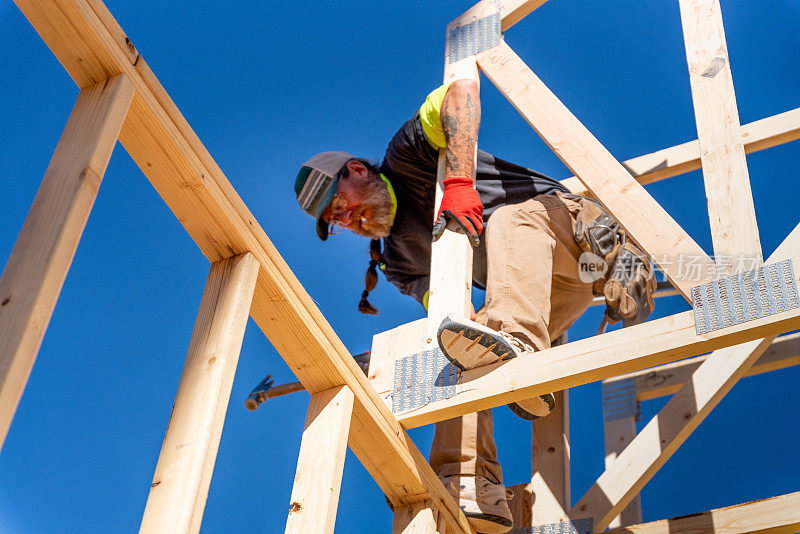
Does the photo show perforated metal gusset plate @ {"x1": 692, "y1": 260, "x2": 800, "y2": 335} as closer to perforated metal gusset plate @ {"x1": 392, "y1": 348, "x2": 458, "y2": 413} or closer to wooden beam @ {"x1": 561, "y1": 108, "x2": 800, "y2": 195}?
perforated metal gusset plate @ {"x1": 392, "y1": 348, "x2": 458, "y2": 413}

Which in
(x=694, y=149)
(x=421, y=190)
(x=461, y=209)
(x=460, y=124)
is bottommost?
(x=461, y=209)

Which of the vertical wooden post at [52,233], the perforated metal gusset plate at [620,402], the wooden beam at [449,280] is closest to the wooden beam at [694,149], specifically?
the perforated metal gusset plate at [620,402]

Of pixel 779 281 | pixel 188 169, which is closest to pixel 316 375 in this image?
pixel 188 169

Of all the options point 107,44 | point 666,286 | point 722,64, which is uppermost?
point 666,286

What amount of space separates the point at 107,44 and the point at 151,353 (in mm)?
6185

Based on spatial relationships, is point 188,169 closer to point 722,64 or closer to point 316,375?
point 316,375

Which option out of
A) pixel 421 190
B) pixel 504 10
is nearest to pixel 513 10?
pixel 504 10

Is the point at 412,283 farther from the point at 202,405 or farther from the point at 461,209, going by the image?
the point at 202,405

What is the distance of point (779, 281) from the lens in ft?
7.32

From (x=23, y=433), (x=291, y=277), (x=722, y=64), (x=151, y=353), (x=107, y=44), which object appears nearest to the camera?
(x=107, y=44)

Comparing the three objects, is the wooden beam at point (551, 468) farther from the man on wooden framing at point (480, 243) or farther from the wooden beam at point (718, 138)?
the wooden beam at point (718, 138)

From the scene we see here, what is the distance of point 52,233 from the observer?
5.16 ft

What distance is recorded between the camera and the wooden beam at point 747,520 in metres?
3.08

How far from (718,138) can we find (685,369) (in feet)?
7.42
